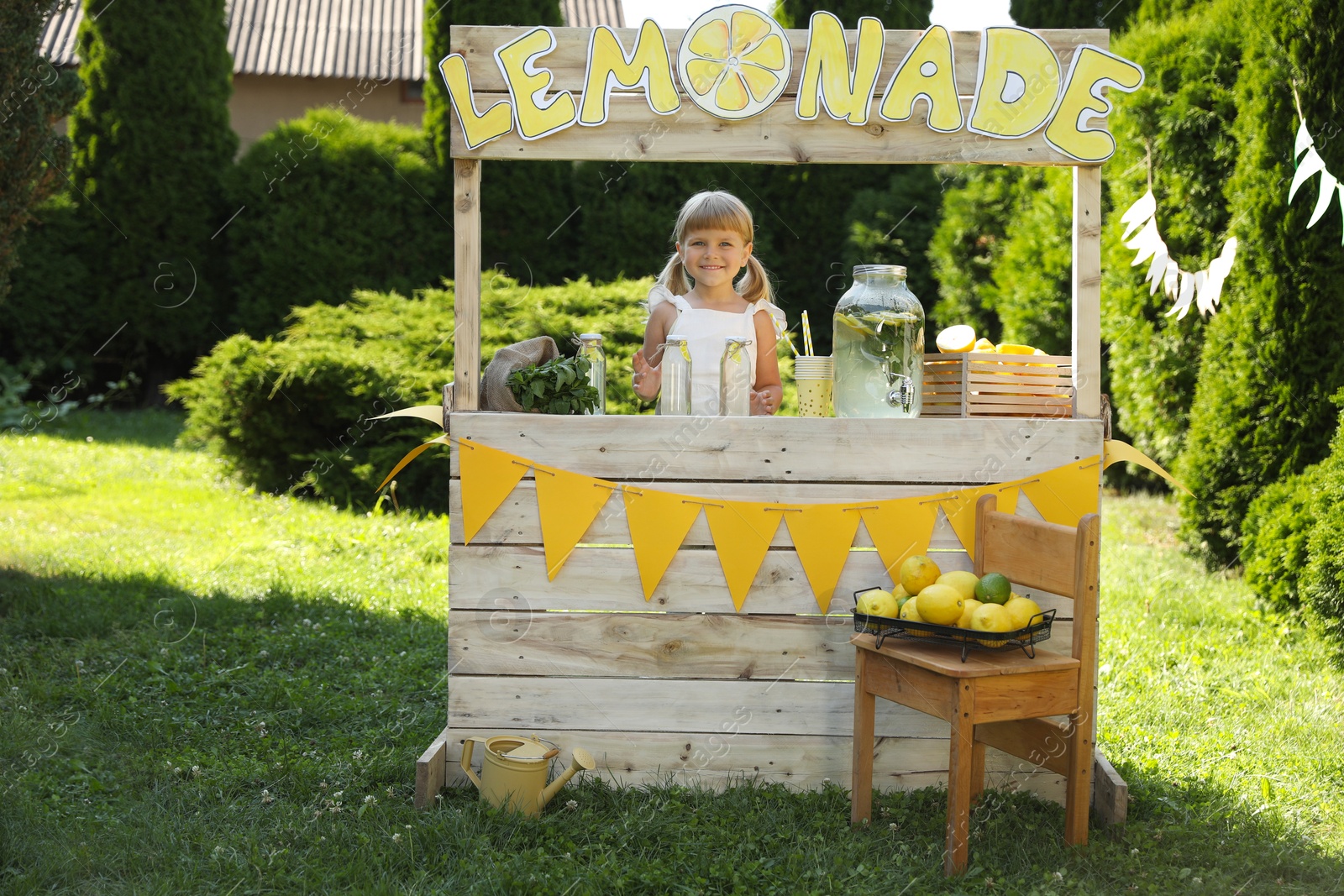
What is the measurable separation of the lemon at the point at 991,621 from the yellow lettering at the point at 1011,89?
127 cm

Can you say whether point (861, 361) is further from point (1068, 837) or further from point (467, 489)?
point (1068, 837)

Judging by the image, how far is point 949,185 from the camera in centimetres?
986

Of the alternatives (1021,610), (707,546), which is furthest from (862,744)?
(707,546)

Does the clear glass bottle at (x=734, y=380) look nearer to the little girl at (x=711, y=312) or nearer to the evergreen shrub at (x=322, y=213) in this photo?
the little girl at (x=711, y=312)

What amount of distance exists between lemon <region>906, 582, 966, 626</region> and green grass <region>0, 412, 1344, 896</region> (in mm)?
589

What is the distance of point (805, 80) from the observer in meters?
2.85

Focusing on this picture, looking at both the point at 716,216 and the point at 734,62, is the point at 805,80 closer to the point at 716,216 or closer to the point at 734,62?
the point at 734,62

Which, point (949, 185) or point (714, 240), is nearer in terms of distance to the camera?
point (714, 240)

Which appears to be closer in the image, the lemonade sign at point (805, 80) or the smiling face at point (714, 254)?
the lemonade sign at point (805, 80)

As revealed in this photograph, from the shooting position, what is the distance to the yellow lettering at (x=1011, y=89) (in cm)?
285

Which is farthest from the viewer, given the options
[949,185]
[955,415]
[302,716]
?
[949,185]

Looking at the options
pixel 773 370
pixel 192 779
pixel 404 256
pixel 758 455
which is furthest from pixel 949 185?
pixel 192 779

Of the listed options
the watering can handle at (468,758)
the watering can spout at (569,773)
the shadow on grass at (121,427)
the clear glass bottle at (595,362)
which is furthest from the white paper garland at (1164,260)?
the shadow on grass at (121,427)

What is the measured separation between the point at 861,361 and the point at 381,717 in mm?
2019
